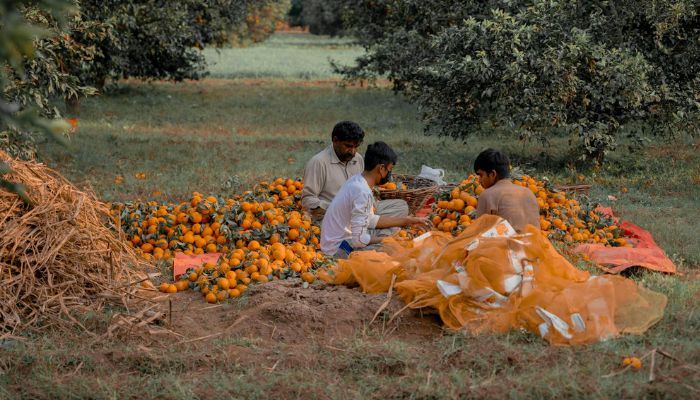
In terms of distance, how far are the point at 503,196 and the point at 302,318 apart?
1882mm

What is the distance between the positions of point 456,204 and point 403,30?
9.33 m

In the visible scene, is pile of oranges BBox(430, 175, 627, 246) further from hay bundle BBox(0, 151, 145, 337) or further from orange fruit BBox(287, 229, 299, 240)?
hay bundle BBox(0, 151, 145, 337)

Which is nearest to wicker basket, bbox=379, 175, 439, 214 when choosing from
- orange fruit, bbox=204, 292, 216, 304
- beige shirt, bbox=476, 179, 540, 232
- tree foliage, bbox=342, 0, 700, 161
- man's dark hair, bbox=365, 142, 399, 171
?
man's dark hair, bbox=365, 142, 399, 171

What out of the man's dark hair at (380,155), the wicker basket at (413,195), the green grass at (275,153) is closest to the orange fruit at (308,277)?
the man's dark hair at (380,155)

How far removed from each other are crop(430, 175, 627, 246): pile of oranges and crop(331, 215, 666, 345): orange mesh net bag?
75.9 inches

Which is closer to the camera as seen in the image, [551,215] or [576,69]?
[551,215]

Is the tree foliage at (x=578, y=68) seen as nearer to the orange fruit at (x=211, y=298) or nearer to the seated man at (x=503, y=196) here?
the seated man at (x=503, y=196)

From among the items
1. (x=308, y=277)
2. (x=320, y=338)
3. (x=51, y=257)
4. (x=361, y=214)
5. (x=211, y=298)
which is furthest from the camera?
(x=361, y=214)

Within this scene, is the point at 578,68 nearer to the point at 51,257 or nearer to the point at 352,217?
the point at 352,217

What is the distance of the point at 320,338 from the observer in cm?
551

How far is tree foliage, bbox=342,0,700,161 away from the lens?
1159 cm

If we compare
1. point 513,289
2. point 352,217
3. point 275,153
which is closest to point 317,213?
point 352,217

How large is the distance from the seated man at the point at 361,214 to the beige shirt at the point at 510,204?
71 centimetres

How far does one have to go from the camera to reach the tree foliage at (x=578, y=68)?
11594mm
